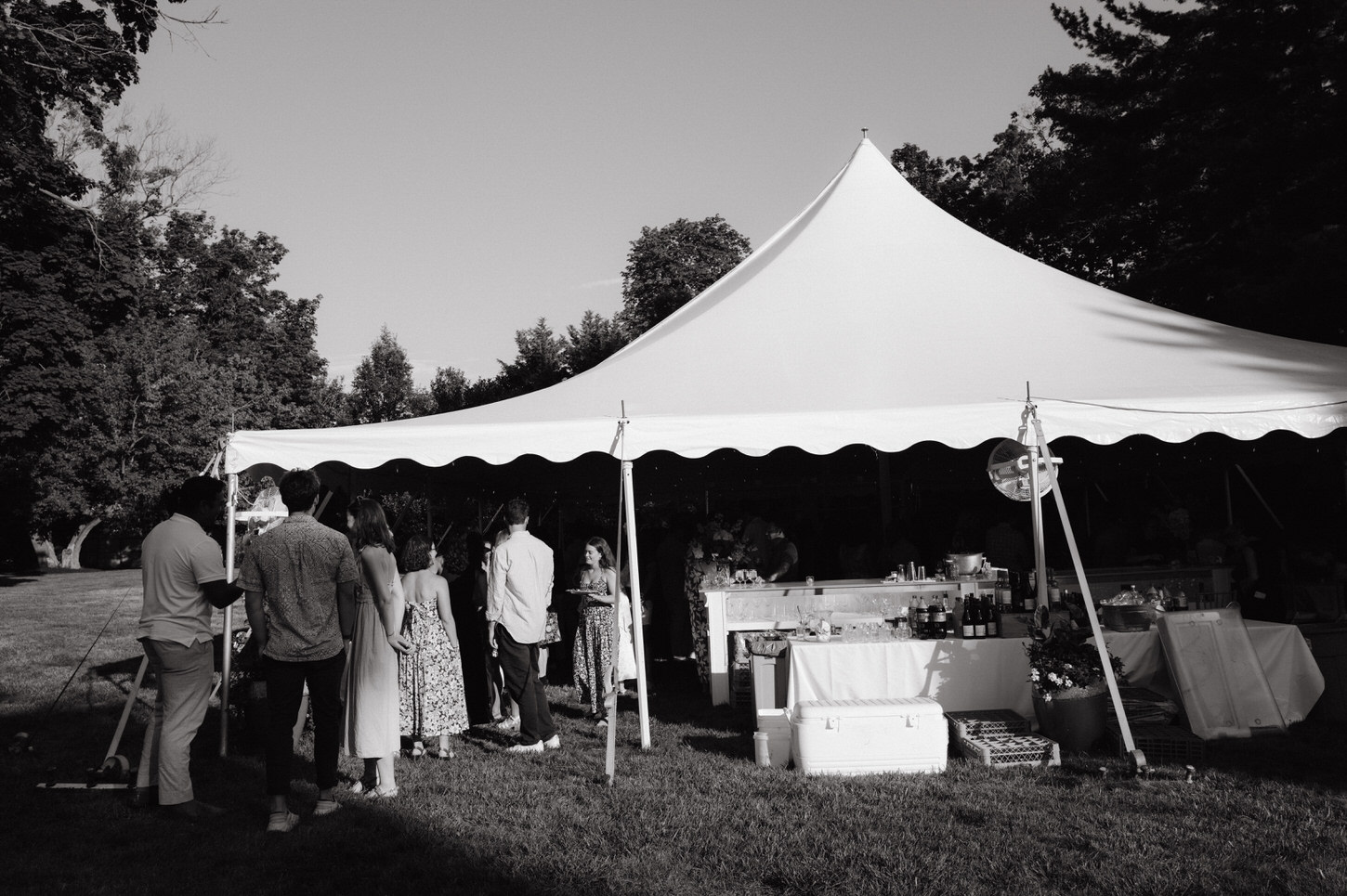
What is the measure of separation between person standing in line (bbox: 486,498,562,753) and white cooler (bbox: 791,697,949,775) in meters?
1.67

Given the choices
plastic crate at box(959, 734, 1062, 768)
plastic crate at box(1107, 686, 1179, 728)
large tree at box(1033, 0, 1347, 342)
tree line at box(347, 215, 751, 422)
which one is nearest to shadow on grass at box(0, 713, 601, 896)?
plastic crate at box(959, 734, 1062, 768)

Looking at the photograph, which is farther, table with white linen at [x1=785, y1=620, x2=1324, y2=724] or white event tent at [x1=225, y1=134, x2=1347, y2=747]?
white event tent at [x1=225, y1=134, x2=1347, y2=747]

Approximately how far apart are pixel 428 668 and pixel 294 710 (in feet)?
4.51

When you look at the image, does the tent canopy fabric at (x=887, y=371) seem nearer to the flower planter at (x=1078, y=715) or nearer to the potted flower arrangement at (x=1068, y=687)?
A: the potted flower arrangement at (x=1068, y=687)

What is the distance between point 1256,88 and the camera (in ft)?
40.1

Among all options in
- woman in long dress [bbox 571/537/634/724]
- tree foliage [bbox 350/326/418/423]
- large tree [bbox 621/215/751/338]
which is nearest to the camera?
woman in long dress [bbox 571/537/634/724]

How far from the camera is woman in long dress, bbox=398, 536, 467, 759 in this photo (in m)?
5.70

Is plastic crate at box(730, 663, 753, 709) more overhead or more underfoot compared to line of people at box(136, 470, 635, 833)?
more underfoot

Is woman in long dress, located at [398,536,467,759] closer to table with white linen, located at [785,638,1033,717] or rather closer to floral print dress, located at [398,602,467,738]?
A: floral print dress, located at [398,602,467,738]

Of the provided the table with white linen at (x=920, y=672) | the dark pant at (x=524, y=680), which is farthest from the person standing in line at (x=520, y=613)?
the table with white linen at (x=920, y=672)

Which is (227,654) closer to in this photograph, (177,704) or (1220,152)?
(177,704)

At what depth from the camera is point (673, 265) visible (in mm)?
27172

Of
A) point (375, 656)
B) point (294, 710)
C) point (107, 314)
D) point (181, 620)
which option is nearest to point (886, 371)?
point (375, 656)

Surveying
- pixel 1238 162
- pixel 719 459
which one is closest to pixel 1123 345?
pixel 1238 162
